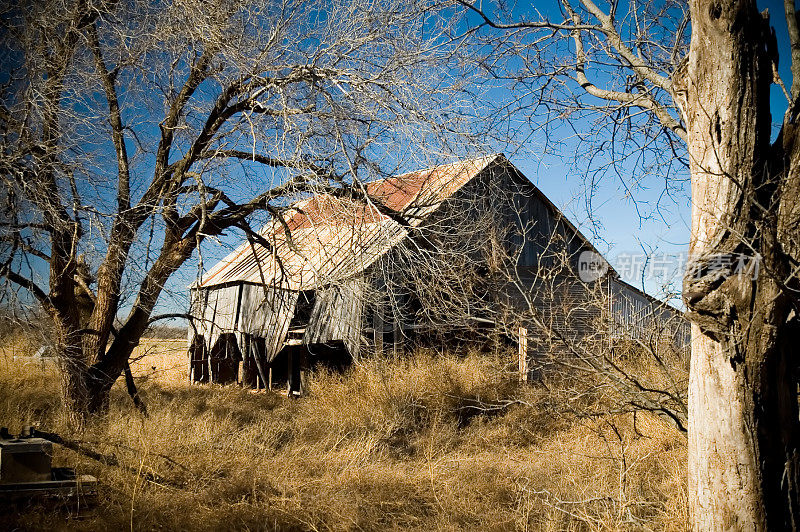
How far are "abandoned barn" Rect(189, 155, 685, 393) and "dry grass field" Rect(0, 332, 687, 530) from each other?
3.95 ft

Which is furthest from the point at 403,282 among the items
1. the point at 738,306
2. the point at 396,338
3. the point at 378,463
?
the point at 738,306

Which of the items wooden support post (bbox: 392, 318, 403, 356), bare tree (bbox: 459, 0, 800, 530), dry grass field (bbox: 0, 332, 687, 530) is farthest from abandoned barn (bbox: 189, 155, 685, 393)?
bare tree (bbox: 459, 0, 800, 530)

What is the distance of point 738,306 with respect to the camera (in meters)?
3.67

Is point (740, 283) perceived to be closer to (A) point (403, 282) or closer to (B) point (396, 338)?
(A) point (403, 282)

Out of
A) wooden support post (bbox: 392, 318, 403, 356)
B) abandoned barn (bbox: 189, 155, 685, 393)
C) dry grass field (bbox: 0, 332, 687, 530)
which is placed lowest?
dry grass field (bbox: 0, 332, 687, 530)

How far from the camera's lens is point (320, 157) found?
8.13m

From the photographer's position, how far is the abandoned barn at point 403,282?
30.2ft

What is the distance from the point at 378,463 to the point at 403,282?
276cm

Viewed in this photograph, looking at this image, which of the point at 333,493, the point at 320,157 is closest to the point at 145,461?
the point at 333,493

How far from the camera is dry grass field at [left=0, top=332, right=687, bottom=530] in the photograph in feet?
17.6

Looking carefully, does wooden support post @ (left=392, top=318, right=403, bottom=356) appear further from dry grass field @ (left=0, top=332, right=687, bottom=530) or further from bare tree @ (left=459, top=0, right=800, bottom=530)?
bare tree @ (left=459, top=0, right=800, bottom=530)

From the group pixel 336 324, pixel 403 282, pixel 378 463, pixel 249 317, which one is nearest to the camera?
pixel 378 463

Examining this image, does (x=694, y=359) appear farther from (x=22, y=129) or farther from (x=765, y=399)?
(x=22, y=129)

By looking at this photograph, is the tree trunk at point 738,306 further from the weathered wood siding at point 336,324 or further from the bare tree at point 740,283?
the weathered wood siding at point 336,324
